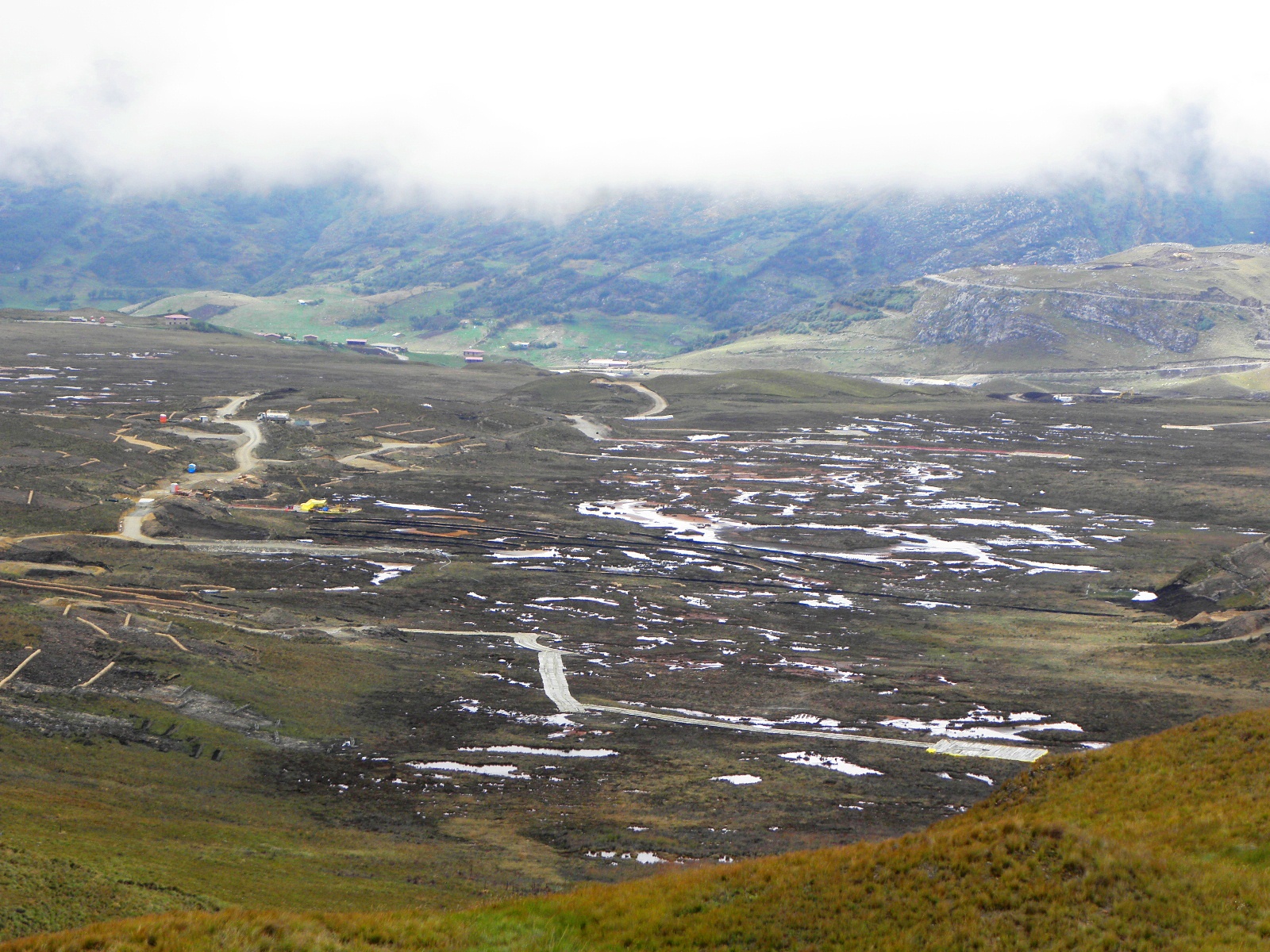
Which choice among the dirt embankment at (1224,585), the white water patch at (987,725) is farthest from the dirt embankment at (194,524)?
the dirt embankment at (1224,585)

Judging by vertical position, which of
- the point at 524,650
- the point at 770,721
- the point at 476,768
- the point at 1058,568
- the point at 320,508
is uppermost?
the point at 320,508

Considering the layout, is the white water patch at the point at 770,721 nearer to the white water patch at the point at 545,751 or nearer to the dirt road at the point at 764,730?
the dirt road at the point at 764,730

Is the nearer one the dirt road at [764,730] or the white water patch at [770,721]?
the dirt road at [764,730]

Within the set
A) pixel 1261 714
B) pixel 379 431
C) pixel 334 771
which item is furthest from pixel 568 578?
pixel 379 431

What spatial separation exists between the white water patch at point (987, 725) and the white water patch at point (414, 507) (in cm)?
5208

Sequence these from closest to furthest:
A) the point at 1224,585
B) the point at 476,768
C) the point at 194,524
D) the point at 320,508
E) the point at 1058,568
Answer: the point at 476,768 → the point at 1224,585 → the point at 1058,568 → the point at 194,524 → the point at 320,508

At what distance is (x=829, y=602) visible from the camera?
6178 centimetres

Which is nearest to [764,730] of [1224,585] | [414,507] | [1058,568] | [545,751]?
[545,751]

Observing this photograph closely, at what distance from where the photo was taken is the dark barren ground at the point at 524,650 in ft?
88.5

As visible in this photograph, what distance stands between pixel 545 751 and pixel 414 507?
53123 millimetres

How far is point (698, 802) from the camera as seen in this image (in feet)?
101

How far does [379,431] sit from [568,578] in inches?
2743

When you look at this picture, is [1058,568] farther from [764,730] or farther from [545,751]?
[545,751]

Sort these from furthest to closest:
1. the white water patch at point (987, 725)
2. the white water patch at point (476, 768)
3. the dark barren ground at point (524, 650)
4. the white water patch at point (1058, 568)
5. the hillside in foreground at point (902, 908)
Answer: the white water patch at point (1058, 568)
the white water patch at point (987, 725)
the white water patch at point (476, 768)
the dark barren ground at point (524, 650)
the hillside in foreground at point (902, 908)
